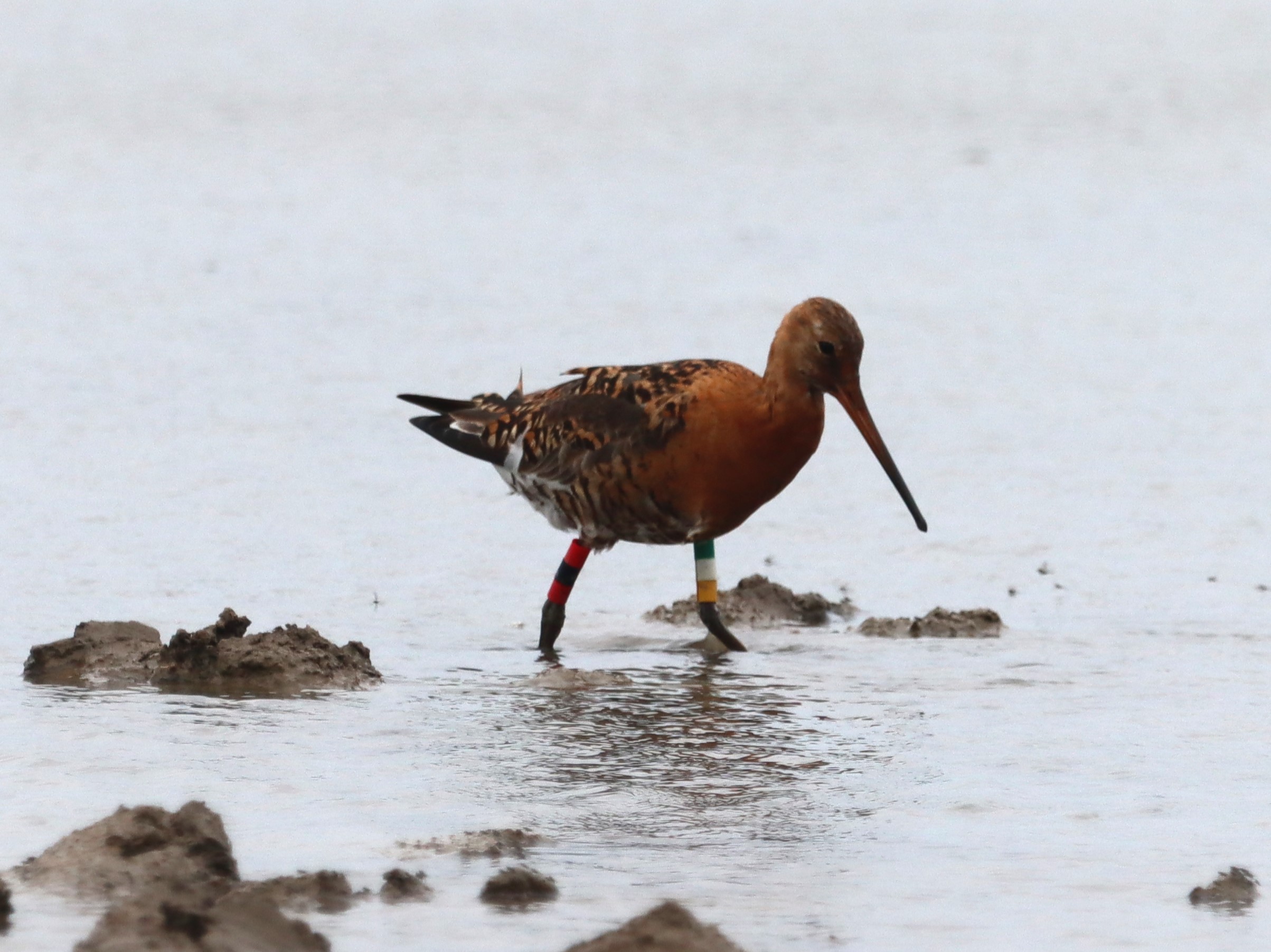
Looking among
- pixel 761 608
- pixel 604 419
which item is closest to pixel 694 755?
pixel 604 419

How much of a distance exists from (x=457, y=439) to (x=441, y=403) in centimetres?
32

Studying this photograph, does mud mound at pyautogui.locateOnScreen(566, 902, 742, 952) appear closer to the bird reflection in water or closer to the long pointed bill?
the bird reflection in water

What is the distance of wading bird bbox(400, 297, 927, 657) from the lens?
25.6 ft

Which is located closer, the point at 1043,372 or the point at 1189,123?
the point at 1043,372

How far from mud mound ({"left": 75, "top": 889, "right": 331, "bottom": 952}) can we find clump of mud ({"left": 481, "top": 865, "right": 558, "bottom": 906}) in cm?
49

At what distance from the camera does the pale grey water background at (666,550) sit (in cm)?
536

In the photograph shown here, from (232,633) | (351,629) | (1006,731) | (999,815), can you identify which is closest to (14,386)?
(351,629)

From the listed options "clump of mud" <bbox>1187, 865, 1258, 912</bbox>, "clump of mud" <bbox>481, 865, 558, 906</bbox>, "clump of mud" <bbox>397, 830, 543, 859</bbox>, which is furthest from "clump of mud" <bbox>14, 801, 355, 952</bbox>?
"clump of mud" <bbox>1187, 865, 1258, 912</bbox>

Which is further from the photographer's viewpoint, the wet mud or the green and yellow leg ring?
the green and yellow leg ring

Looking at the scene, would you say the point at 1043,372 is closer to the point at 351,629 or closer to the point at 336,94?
the point at 351,629

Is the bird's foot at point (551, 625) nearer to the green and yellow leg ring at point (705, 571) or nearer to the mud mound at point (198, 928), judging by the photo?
the green and yellow leg ring at point (705, 571)

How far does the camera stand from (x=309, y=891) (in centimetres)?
469

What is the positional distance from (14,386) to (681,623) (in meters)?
5.65

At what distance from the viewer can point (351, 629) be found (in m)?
8.21
